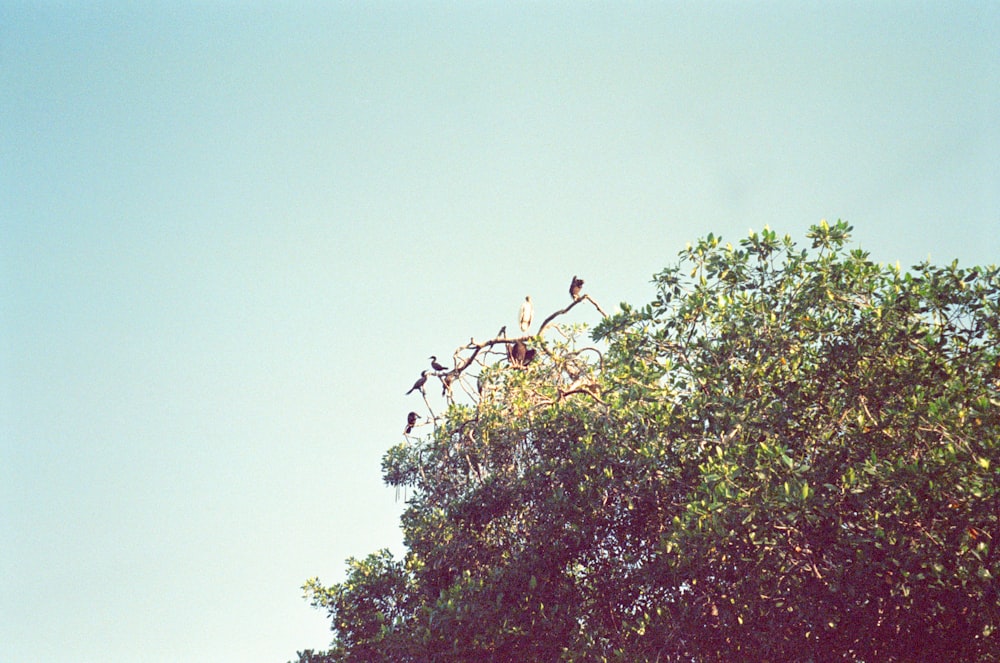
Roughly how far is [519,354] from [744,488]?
5.30 meters

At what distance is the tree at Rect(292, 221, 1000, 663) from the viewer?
9.69 m

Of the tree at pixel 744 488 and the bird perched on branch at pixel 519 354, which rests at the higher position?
the bird perched on branch at pixel 519 354

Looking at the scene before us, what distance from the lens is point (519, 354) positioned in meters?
14.4

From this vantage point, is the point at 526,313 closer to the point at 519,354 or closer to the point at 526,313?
the point at 526,313

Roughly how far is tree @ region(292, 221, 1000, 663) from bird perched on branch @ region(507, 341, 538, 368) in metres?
0.46

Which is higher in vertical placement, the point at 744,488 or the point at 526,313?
the point at 526,313

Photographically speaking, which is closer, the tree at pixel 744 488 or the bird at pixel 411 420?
the tree at pixel 744 488

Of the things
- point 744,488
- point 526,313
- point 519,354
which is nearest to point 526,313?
point 526,313

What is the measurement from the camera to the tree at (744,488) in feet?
31.8

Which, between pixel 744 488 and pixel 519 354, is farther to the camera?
pixel 519 354

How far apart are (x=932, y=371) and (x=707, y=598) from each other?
4.10m

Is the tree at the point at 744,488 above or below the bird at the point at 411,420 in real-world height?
below

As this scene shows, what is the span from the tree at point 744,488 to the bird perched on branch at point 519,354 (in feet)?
1.52

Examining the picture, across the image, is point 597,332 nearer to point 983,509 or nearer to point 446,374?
point 446,374
